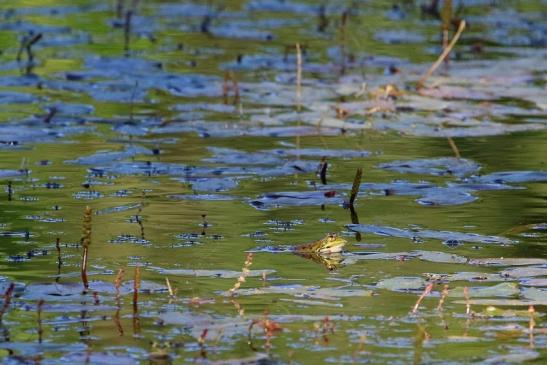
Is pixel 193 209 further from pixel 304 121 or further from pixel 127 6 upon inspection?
pixel 127 6

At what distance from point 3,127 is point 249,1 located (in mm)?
6350

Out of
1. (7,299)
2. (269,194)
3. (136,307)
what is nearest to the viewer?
(7,299)

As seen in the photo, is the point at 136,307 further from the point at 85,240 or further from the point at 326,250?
the point at 326,250

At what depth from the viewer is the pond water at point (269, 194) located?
3.79 m

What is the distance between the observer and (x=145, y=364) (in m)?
3.49

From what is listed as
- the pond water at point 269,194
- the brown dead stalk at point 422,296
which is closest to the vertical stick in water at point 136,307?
the pond water at point 269,194

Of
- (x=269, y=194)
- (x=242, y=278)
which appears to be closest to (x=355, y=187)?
(x=269, y=194)

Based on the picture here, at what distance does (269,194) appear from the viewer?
5609mm

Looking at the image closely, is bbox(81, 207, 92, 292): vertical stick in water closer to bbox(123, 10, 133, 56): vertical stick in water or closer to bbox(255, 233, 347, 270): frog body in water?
bbox(255, 233, 347, 270): frog body in water

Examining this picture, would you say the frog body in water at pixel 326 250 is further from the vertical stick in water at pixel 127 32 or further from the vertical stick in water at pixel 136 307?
the vertical stick in water at pixel 127 32

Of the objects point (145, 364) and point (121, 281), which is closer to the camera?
point (145, 364)

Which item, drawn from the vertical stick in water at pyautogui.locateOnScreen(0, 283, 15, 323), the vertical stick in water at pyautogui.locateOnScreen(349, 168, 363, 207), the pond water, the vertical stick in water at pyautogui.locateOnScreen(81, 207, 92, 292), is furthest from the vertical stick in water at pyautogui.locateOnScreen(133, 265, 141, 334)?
the vertical stick in water at pyautogui.locateOnScreen(349, 168, 363, 207)

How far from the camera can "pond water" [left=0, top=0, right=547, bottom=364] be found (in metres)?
3.79

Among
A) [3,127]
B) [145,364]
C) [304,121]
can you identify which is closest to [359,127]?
[304,121]
